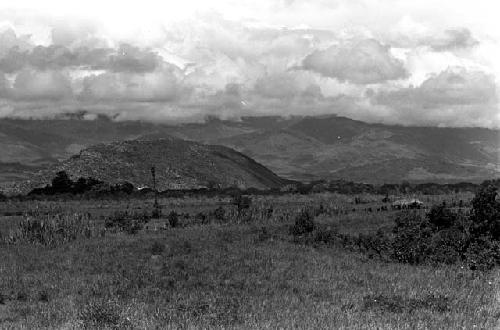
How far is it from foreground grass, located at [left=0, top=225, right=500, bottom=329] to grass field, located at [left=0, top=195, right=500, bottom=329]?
0.12 feet

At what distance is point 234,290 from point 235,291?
0.09 meters

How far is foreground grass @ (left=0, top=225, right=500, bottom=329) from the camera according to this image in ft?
43.0

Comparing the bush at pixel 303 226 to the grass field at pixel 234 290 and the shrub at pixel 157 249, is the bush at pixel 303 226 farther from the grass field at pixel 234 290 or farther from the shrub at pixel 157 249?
the shrub at pixel 157 249

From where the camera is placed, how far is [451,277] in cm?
1950

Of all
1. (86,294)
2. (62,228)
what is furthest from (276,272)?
(62,228)

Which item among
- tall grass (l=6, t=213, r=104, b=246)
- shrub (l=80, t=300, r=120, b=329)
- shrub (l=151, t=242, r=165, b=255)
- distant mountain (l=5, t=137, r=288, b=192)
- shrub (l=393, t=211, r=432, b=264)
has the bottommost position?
distant mountain (l=5, t=137, r=288, b=192)

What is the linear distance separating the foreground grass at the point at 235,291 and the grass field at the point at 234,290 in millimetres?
38

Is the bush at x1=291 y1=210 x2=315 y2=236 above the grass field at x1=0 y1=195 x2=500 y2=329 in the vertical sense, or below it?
below

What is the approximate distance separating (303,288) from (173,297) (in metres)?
4.14

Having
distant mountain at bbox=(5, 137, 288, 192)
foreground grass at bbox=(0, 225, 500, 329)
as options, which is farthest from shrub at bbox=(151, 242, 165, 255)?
distant mountain at bbox=(5, 137, 288, 192)

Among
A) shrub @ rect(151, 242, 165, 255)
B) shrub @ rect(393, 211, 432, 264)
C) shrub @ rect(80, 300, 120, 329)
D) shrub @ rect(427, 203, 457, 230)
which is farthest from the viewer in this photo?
shrub @ rect(427, 203, 457, 230)

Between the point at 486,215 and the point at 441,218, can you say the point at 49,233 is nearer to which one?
the point at 486,215

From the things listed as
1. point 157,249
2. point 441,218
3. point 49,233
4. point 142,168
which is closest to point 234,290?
point 157,249

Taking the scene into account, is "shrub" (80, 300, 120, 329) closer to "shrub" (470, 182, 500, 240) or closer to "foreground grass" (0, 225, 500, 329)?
"foreground grass" (0, 225, 500, 329)
